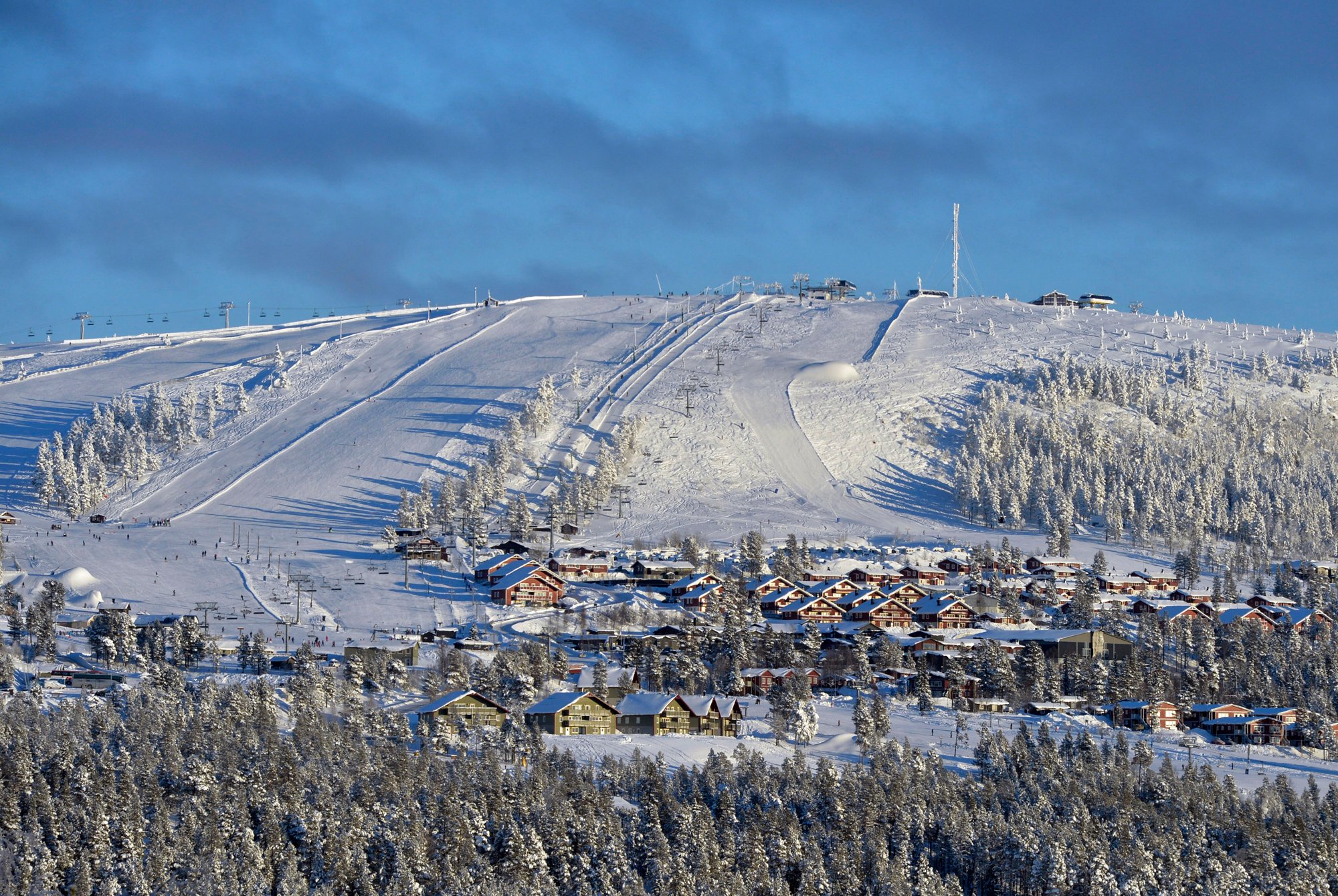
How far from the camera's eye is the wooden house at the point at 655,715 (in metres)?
68.6

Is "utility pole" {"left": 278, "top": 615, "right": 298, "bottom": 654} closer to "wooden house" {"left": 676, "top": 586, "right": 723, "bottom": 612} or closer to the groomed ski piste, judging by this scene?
the groomed ski piste

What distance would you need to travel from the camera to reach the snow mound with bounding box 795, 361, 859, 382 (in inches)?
6083

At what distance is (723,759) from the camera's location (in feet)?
196

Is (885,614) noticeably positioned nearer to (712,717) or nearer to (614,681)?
(614,681)

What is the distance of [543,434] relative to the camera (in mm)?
138000

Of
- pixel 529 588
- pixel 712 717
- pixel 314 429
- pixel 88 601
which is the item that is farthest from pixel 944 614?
pixel 314 429

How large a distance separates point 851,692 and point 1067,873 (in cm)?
2672

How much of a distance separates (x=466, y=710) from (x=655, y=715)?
7575 mm

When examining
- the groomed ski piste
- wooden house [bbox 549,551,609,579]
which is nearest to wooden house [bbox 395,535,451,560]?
the groomed ski piste

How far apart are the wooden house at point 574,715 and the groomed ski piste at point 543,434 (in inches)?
83.0

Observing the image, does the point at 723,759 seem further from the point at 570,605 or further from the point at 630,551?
the point at 630,551

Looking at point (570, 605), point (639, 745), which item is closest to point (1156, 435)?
point (570, 605)

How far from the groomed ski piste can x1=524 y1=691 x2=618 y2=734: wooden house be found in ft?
6.91

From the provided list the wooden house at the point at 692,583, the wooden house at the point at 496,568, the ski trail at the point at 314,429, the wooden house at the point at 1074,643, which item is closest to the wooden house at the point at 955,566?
the wooden house at the point at 692,583
